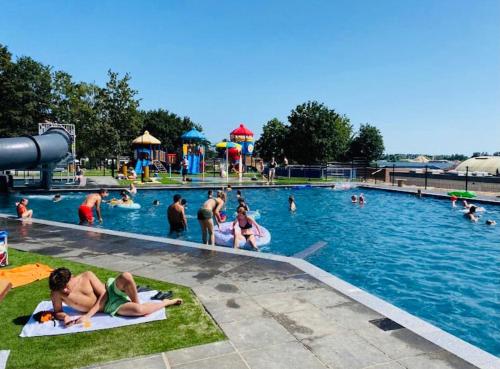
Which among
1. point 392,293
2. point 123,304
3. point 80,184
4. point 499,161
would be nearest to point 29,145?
point 80,184

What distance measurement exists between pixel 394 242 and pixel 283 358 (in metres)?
11.0

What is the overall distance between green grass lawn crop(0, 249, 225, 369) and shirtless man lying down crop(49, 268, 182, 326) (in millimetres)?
344

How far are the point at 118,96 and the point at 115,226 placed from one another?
Result: 991 inches

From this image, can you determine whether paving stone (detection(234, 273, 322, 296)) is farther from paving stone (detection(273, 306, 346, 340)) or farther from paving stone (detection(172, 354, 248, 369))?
paving stone (detection(172, 354, 248, 369))

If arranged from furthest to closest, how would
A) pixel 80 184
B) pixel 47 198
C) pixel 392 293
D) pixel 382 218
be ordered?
pixel 80 184
pixel 47 198
pixel 382 218
pixel 392 293

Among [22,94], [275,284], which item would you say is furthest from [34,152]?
[22,94]

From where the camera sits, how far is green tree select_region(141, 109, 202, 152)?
77.8 meters

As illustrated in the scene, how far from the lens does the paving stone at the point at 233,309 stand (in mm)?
5938

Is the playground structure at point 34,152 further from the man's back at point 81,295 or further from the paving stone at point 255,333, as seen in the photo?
the paving stone at point 255,333

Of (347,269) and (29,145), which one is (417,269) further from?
(29,145)

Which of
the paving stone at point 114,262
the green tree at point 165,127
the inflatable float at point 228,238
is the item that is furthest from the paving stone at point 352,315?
the green tree at point 165,127

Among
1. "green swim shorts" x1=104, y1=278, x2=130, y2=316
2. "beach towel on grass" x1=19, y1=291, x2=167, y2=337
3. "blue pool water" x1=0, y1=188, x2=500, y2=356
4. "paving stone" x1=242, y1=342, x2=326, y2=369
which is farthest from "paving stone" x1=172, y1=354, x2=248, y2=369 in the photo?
"blue pool water" x1=0, y1=188, x2=500, y2=356

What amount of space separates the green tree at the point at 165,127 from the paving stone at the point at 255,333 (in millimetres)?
72363

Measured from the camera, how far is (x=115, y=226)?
16.5 meters
